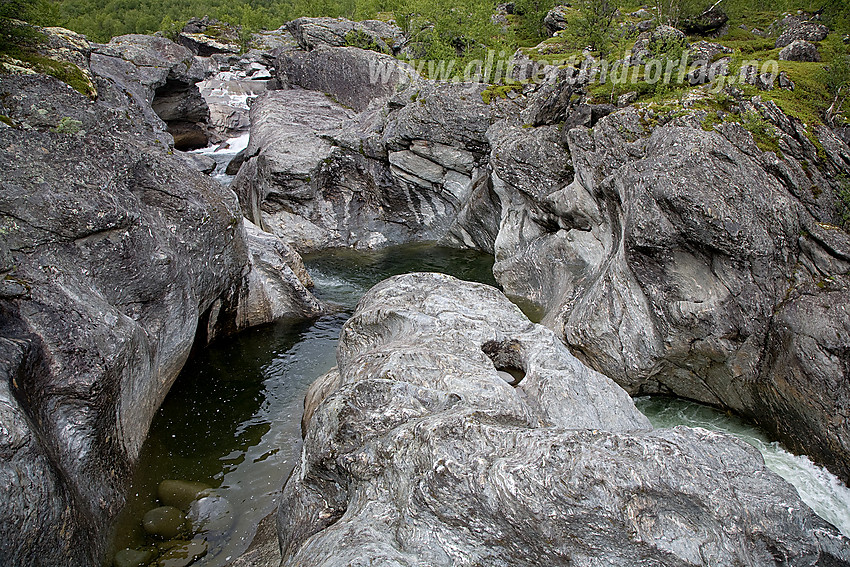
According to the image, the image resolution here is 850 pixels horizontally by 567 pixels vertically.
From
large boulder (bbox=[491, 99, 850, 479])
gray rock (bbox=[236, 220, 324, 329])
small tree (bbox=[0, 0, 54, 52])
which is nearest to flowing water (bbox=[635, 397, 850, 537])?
large boulder (bbox=[491, 99, 850, 479])

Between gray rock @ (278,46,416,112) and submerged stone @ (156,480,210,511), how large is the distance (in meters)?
29.6

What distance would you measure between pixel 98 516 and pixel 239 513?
247cm

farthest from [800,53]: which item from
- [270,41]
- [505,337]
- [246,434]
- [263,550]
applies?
[270,41]

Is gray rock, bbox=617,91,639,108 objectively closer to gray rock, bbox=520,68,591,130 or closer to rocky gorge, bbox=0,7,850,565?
rocky gorge, bbox=0,7,850,565

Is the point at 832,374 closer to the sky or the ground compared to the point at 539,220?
closer to the sky

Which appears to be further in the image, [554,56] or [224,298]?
[554,56]

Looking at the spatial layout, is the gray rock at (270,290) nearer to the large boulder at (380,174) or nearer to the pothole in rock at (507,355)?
the large boulder at (380,174)

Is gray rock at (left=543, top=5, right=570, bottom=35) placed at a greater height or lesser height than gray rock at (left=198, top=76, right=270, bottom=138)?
greater

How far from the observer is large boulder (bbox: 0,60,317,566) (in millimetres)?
8172

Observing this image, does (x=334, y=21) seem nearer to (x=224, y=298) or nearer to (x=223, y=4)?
(x=224, y=298)

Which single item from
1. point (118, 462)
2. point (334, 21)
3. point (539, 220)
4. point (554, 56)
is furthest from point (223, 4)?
point (118, 462)

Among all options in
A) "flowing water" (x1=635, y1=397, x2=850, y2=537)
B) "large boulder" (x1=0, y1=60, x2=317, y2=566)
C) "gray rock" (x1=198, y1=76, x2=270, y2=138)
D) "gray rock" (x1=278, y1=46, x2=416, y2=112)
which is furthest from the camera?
"gray rock" (x1=198, y1=76, x2=270, y2=138)

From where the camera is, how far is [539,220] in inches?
858

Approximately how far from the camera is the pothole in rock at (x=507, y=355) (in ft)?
33.4
